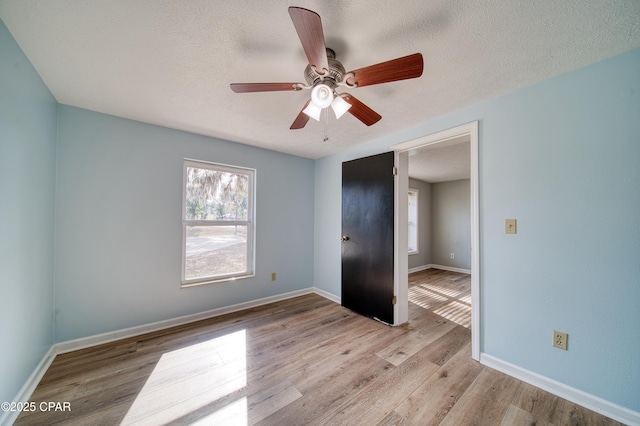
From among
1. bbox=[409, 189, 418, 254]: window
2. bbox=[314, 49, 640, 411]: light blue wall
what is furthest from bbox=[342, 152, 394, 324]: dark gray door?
bbox=[409, 189, 418, 254]: window

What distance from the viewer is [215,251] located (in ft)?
9.84

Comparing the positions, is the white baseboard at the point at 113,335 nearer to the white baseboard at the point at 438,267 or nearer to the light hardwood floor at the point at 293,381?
the light hardwood floor at the point at 293,381

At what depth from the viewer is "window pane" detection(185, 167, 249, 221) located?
2.82m

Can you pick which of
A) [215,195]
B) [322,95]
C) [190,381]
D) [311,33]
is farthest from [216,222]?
[311,33]

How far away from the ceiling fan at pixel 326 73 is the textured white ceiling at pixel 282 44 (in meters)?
0.21

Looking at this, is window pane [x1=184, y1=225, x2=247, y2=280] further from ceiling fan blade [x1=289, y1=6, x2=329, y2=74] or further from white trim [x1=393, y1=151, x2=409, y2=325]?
ceiling fan blade [x1=289, y1=6, x2=329, y2=74]

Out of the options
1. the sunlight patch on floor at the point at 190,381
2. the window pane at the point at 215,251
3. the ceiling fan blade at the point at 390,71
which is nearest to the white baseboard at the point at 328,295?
the window pane at the point at 215,251

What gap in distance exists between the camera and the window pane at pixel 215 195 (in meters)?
2.82

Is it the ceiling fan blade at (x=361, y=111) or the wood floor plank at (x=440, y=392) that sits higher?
the ceiling fan blade at (x=361, y=111)

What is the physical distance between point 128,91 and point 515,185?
3.27m

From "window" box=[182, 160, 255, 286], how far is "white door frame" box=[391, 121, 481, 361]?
6.55 ft

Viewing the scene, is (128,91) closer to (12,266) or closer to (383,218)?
(12,266)

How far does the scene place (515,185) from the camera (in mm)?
1834

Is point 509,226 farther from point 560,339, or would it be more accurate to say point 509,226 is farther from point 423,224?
point 423,224
